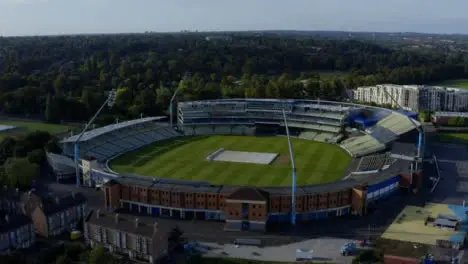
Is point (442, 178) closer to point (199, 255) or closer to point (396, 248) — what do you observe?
point (396, 248)

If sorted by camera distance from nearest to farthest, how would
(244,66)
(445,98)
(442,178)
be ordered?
(442,178) < (445,98) < (244,66)

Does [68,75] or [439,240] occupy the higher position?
[68,75]

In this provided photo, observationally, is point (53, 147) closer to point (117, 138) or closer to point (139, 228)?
point (117, 138)

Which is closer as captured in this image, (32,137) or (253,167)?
(253,167)

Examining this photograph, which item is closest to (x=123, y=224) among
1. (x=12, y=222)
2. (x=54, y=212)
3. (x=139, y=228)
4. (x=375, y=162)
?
(x=139, y=228)

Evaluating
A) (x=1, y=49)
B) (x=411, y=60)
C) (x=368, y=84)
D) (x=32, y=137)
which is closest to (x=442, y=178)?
(x=32, y=137)

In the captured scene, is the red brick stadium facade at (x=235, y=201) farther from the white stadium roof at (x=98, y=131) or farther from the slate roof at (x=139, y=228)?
the white stadium roof at (x=98, y=131)

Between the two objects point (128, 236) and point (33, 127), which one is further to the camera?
point (33, 127)
